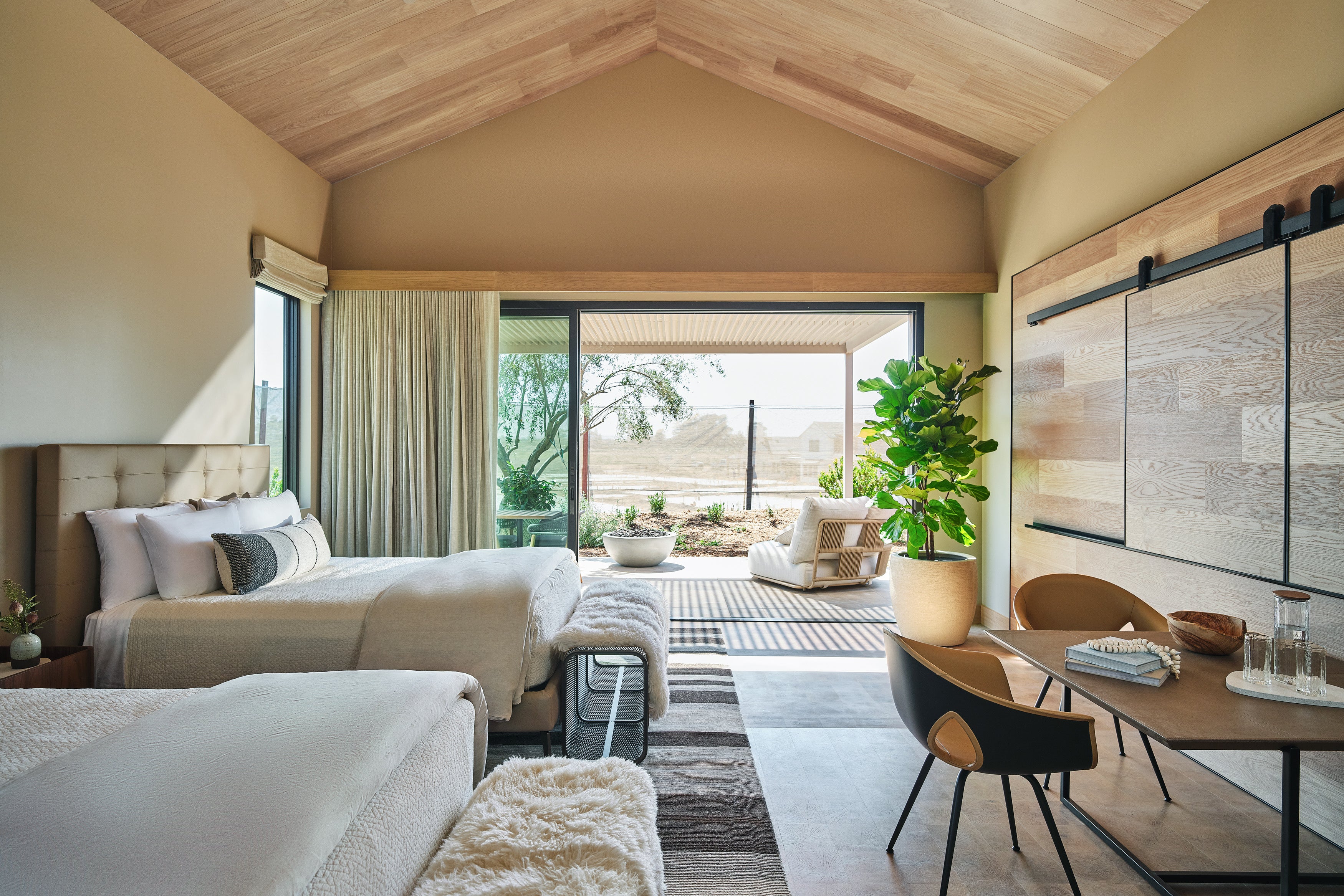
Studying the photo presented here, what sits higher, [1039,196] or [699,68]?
[699,68]

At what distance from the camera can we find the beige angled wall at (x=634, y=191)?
16.2ft

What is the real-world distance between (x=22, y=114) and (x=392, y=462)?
8.72 ft

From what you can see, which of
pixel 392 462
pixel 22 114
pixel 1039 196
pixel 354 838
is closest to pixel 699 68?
pixel 1039 196

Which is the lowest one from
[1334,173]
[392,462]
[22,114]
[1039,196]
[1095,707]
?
[1095,707]

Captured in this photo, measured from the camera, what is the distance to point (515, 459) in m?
5.08

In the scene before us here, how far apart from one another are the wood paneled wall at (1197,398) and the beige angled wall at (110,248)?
4.48 meters

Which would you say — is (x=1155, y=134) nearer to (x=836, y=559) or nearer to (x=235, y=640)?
(x=836, y=559)

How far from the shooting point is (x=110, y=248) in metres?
2.99

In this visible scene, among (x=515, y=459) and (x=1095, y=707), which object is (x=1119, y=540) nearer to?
(x=1095, y=707)

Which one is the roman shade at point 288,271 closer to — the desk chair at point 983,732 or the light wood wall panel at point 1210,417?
the desk chair at point 983,732

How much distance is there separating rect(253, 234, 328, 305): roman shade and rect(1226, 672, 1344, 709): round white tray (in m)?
4.65

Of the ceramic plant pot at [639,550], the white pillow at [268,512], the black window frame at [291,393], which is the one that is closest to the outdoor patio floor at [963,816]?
the white pillow at [268,512]

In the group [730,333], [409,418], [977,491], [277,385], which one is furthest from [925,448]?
[277,385]

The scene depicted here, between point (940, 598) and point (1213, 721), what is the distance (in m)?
2.75
